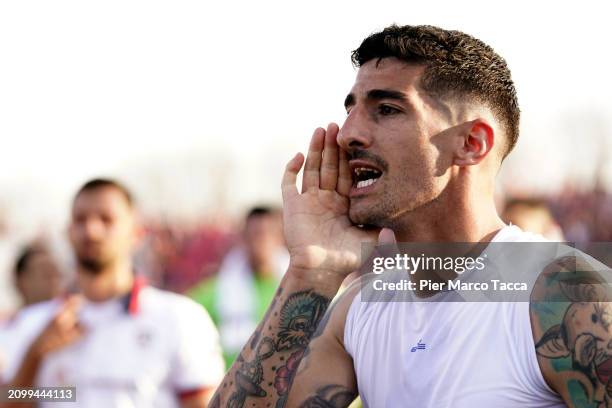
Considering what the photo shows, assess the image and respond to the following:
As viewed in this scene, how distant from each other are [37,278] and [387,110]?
589 cm

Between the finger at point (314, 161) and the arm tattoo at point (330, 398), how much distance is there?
2.67 feet

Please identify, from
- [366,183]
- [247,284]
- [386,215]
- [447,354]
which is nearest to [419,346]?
[447,354]

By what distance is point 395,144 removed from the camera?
3.72m

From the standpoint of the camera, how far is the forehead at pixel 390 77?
376 cm

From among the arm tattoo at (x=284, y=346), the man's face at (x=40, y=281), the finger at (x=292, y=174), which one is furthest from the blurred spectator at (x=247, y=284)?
the arm tattoo at (x=284, y=346)

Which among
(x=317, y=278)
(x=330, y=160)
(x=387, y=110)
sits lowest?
(x=317, y=278)

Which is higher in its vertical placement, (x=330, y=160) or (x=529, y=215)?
(x=529, y=215)

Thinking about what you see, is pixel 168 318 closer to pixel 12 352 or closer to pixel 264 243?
pixel 12 352

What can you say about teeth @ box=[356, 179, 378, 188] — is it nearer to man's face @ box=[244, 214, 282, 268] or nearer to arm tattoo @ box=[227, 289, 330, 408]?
arm tattoo @ box=[227, 289, 330, 408]

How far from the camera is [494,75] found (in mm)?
3898

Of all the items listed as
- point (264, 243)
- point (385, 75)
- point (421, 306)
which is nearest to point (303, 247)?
point (421, 306)

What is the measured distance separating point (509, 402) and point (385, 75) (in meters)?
1.34

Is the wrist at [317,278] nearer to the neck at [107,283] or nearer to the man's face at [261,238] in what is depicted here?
the neck at [107,283]

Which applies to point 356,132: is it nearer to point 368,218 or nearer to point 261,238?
point 368,218
